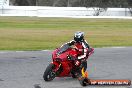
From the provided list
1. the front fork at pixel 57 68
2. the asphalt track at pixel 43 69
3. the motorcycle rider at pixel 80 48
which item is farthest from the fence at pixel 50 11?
the front fork at pixel 57 68

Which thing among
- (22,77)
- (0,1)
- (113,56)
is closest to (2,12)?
(0,1)

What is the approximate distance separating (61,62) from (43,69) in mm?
2695

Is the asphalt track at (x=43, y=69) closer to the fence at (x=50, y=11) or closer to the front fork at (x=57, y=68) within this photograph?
the front fork at (x=57, y=68)

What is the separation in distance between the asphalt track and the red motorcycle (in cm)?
20

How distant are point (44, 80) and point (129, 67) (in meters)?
4.13

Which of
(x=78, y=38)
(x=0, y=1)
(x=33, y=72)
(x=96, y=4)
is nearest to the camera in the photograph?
(x=78, y=38)

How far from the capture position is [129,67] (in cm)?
1445

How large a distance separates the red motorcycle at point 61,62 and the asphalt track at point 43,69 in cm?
20

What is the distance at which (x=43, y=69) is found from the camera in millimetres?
13586

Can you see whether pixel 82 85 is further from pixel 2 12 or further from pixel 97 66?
pixel 2 12

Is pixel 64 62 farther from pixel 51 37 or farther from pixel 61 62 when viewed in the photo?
pixel 51 37

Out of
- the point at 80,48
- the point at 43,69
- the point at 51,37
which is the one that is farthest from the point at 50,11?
the point at 80,48

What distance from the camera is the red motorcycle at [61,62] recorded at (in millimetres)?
10898

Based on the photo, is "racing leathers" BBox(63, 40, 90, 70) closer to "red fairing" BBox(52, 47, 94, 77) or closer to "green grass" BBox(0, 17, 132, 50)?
"red fairing" BBox(52, 47, 94, 77)
